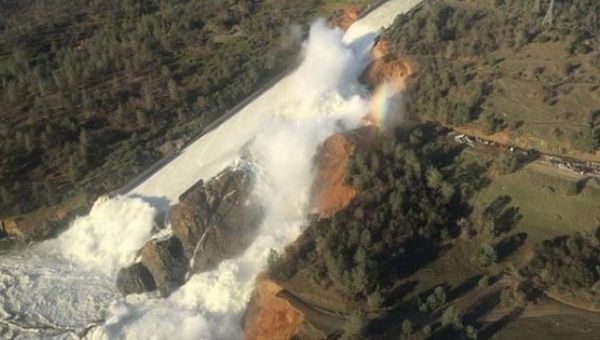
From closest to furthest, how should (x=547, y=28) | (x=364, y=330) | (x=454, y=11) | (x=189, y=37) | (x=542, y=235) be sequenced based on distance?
(x=364, y=330) < (x=542, y=235) < (x=547, y=28) < (x=454, y=11) < (x=189, y=37)

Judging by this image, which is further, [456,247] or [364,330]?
[456,247]

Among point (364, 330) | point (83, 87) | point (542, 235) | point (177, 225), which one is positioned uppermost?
point (83, 87)

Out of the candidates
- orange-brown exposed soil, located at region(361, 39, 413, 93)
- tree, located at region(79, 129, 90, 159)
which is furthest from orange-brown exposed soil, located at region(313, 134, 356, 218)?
tree, located at region(79, 129, 90, 159)

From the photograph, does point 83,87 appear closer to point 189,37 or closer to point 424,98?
point 189,37

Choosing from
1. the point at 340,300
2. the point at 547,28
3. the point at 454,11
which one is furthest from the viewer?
the point at 454,11

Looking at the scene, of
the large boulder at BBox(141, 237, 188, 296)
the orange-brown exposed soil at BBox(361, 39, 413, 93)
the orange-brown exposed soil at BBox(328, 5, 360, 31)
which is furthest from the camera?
the orange-brown exposed soil at BBox(328, 5, 360, 31)

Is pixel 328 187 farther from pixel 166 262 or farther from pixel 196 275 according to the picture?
pixel 166 262

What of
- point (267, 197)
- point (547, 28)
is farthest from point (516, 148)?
point (267, 197)

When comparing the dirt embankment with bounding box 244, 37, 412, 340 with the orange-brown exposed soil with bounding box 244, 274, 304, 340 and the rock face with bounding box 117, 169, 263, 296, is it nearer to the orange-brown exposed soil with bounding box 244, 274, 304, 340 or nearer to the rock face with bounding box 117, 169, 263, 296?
the orange-brown exposed soil with bounding box 244, 274, 304, 340
